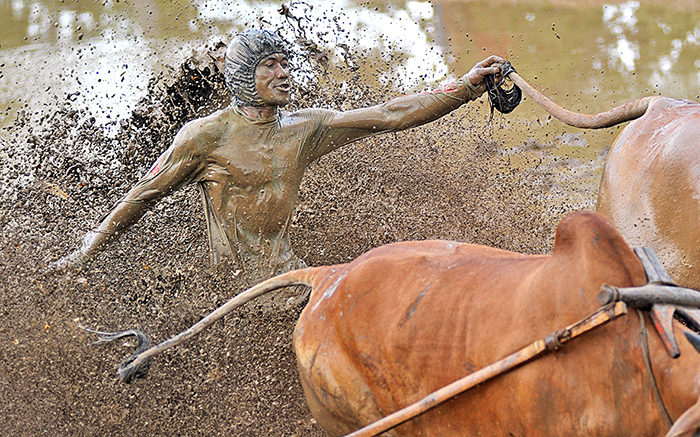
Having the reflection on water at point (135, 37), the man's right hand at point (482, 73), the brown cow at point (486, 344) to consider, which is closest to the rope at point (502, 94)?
the man's right hand at point (482, 73)

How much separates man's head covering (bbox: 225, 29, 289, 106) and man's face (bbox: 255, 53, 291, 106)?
0.7 inches

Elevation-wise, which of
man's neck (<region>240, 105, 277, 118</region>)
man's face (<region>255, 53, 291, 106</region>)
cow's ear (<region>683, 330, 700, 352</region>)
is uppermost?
cow's ear (<region>683, 330, 700, 352</region>)

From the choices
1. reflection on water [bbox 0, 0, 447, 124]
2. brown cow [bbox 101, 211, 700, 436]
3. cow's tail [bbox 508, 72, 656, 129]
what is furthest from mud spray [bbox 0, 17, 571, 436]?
reflection on water [bbox 0, 0, 447, 124]

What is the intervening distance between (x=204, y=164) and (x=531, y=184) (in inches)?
153

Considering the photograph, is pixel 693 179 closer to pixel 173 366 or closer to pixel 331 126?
pixel 331 126

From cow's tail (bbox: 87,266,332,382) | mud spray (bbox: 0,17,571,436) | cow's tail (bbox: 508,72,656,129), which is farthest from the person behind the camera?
mud spray (bbox: 0,17,571,436)

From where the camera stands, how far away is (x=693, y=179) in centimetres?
286

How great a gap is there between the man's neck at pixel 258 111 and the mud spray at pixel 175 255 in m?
0.79

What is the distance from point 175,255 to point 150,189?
0.92 m

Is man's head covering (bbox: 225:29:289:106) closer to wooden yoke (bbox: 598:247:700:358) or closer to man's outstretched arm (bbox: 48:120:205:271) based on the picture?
man's outstretched arm (bbox: 48:120:205:271)

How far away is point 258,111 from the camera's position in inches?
130

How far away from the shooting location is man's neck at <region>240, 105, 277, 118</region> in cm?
331

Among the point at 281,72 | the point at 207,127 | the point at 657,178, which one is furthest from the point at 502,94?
the point at 207,127

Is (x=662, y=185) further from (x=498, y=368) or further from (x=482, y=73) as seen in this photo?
(x=498, y=368)
